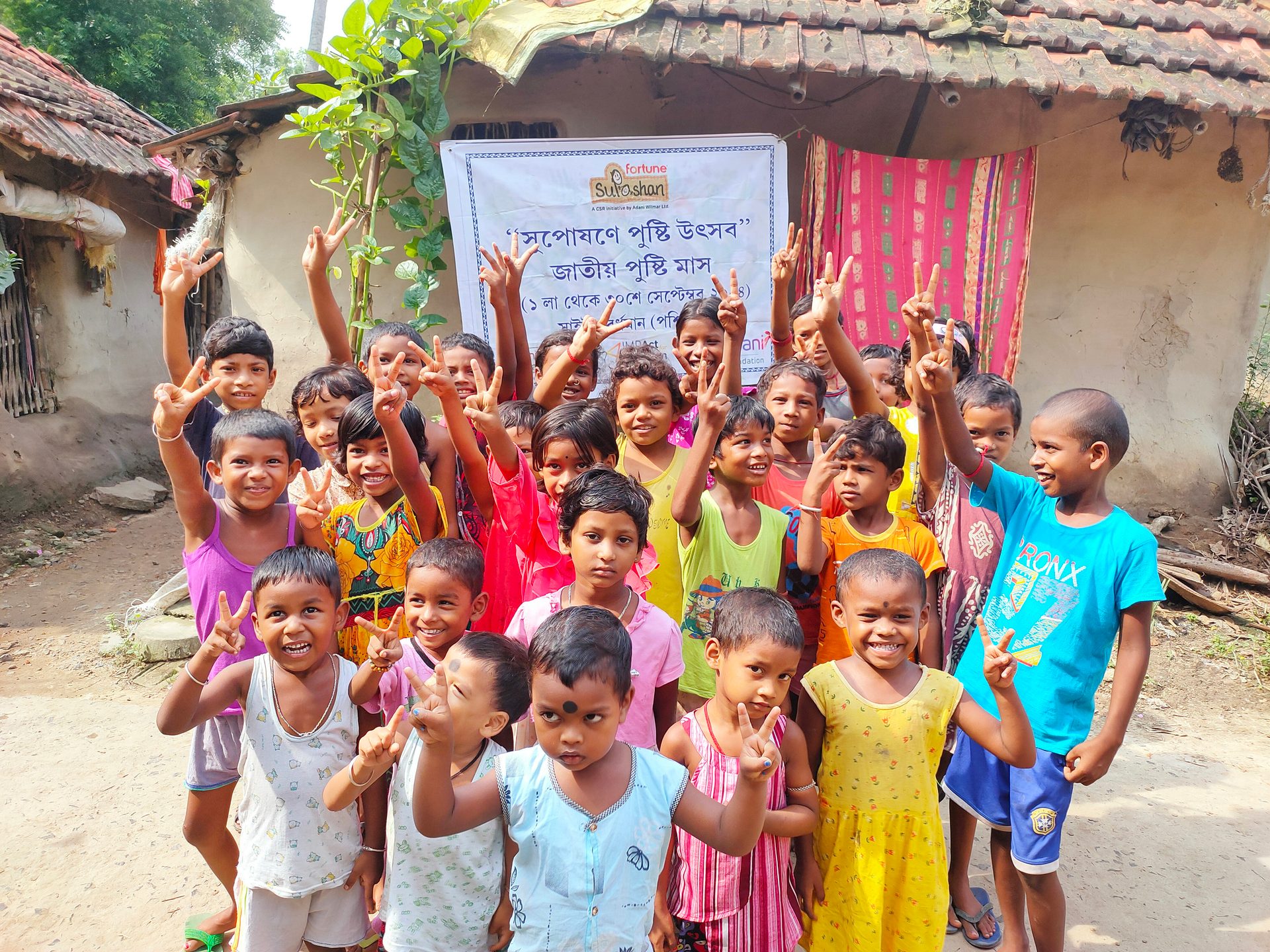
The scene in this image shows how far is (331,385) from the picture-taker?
2600 mm

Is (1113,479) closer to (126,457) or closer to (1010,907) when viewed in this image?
(1010,907)

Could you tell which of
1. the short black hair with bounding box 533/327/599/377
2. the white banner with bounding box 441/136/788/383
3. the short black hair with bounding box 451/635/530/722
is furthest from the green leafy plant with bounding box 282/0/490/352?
the short black hair with bounding box 451/635/530/722

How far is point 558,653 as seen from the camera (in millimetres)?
1544

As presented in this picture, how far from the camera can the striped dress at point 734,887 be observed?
1855mm

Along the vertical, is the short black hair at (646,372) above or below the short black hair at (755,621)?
above

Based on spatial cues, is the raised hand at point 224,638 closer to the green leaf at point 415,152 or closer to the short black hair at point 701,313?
the short black hair at point 701,313

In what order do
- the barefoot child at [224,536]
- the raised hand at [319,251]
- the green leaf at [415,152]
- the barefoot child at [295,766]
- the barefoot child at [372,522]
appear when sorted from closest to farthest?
the barefoot child at [295,766]
the barefoot child at [224,536]
the barefoot child at [372,522]
the raised hand at [319,251]
the green leaf at [415,152]

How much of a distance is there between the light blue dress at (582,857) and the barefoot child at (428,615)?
0.47 m

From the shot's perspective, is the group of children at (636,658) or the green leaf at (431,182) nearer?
the group of children at (636,658)

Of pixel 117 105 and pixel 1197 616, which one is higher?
pixel 117 105

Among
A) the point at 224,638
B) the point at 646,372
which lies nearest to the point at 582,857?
the point at 224,638

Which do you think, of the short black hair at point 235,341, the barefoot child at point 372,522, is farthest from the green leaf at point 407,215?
the barefoot child at point 372,522

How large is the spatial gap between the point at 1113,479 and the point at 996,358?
1182mm

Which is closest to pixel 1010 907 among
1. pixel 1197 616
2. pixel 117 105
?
pixel 1197 616
